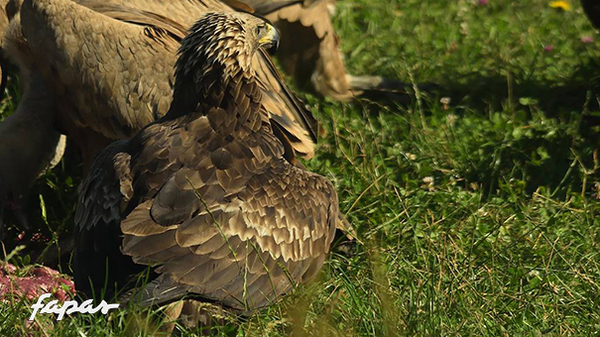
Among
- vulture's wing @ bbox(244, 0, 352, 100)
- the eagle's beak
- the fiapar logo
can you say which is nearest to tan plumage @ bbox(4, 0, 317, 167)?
→ the eagle's beak

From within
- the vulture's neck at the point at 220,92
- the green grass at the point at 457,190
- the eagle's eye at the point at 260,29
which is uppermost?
the eagle's eye at the point at 260,29

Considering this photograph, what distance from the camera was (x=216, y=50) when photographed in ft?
13.4

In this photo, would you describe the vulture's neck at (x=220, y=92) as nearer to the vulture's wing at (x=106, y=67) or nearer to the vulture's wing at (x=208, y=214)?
the vulture's wing at (x=208, y=214)

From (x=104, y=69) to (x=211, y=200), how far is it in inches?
54.2

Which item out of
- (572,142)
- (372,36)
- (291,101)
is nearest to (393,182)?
(291,101)

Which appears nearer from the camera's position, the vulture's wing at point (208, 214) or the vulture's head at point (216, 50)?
the vulture's wing at point (208, 214)

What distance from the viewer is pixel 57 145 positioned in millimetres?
5273

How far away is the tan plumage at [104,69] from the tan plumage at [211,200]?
64 centimetres

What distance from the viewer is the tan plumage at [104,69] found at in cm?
486

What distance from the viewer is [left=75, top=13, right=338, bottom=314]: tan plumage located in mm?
3621

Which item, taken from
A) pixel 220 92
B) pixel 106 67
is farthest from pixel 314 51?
pixel 220 92

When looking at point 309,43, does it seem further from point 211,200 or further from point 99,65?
point 211,200

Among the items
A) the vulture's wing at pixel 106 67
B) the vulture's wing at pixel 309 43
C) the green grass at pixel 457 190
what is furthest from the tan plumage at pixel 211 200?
the vulture's wing at pixel 309 43

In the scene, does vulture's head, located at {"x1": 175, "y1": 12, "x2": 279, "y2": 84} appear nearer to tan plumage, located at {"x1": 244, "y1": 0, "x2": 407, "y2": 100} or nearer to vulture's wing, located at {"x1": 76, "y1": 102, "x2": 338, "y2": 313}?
vulture's wing, located at {"x1": 76, "y1": 102, "x2": 338, "y2": 313}
